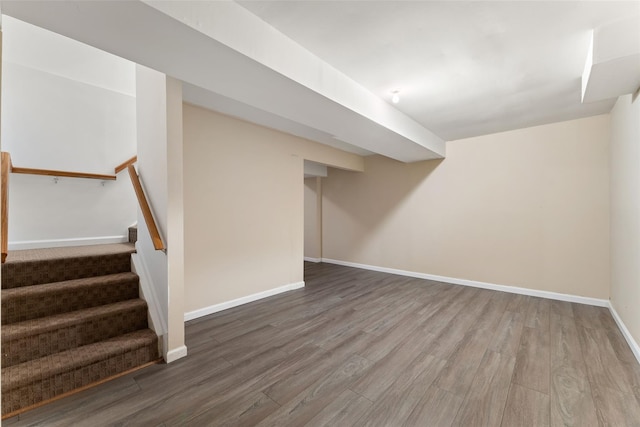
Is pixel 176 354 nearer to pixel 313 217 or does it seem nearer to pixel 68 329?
pixel 68 329

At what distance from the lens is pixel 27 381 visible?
5.80 ft

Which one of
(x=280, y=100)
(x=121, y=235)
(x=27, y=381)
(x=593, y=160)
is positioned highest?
(x=280, y=100)

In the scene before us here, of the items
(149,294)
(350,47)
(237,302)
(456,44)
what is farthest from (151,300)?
(456,44)

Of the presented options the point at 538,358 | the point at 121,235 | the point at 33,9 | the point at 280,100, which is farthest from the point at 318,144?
the point at 538,358

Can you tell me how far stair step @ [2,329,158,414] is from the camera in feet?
5.74

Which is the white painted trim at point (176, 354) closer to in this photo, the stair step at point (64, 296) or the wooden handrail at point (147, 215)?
the stair step at point (64, 296)

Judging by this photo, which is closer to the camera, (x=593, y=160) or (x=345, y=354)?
(x=345, y=354)

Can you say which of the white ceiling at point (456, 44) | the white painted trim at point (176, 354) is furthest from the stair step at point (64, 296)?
the white ceiling at point (456, 44)

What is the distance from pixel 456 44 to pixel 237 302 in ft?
12.1

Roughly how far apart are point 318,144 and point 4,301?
4.11 metres

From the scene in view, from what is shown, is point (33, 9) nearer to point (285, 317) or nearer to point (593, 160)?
point (285, 317)

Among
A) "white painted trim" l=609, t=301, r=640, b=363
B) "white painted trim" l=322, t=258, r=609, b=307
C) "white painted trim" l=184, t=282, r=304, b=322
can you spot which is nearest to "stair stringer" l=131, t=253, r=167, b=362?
"white painted trim" l=184, t=282, r=304, b=322

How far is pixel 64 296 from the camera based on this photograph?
225 centimetres

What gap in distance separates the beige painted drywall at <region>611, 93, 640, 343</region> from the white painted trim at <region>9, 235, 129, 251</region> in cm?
573
